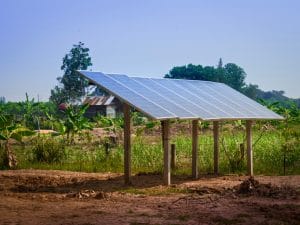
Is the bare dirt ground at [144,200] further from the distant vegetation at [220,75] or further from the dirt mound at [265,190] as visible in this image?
the distant vegetation at [220,75]

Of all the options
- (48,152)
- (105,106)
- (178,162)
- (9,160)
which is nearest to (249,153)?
(178,162)

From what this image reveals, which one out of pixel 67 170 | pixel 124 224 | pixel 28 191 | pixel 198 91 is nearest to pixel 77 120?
pixel 67 170

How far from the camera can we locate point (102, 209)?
824 centimetres

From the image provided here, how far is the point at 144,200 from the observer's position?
920 cm

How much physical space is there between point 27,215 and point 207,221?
122 inches

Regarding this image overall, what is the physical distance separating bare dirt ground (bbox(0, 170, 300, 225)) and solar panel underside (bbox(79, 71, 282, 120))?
177 cm

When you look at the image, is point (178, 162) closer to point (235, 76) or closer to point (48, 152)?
point (48, 152)

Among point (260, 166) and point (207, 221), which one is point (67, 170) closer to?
point (260, 166)

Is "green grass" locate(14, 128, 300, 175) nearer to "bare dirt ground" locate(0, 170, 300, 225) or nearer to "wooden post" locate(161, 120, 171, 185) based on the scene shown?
"bare dirt ground" locate(0, 170, 300, 225)

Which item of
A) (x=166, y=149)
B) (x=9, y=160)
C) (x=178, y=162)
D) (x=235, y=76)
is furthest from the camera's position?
(x=235, y=76)

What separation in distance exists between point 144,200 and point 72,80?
53957 mm

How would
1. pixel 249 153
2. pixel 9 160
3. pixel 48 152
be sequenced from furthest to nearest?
pixel 48 152, pixel 9 160, pixel 249 153

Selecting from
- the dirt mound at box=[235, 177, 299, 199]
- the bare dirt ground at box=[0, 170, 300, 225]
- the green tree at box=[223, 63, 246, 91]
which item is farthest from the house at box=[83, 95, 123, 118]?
the dirt mound at box=[235, 177, 299, 199]

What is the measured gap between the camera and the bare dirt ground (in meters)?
7.49
